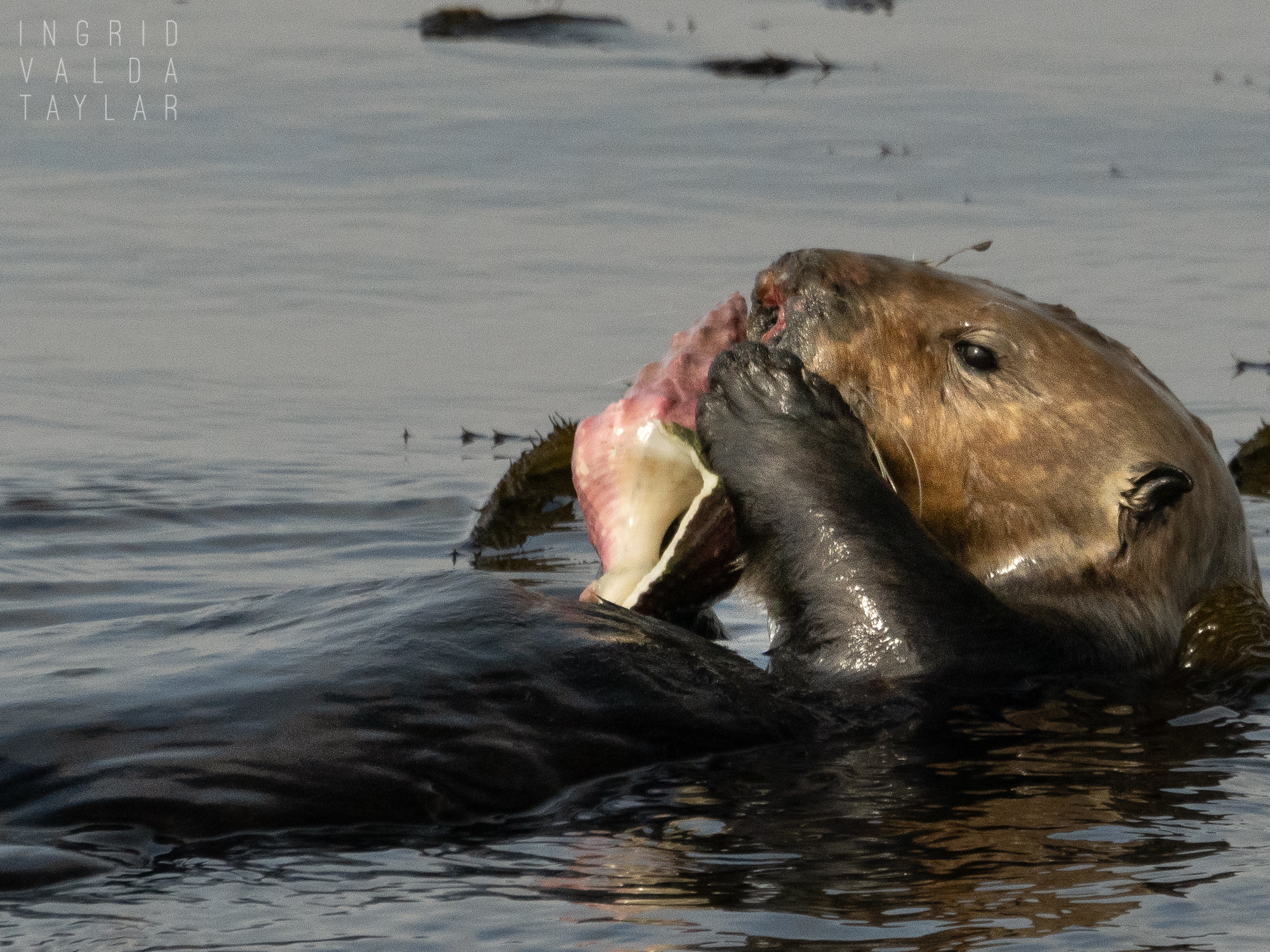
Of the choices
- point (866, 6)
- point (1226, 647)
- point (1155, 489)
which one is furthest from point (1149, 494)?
point (866, 6)

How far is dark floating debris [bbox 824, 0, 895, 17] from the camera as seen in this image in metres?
19.4

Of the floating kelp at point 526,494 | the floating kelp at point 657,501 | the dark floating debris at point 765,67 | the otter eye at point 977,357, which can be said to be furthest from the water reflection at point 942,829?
the dark floating debris at point 765,67

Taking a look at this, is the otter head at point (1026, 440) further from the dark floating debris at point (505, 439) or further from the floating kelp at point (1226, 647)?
the dark floating debris at point (505, 439)

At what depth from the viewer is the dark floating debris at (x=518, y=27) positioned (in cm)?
1695

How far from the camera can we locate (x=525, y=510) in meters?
6.18

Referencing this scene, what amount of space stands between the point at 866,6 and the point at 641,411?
16211mm

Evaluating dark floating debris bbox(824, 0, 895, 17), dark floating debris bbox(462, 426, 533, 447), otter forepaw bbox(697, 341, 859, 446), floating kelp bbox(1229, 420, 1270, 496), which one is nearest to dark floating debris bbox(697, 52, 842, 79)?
dark floating debris bbox(824, 0, 895, 17)

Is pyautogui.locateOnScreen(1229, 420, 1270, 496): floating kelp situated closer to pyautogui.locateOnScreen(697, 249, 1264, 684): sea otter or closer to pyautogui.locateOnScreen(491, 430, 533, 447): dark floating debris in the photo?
pyautogui.locateOnScreen(697, 249, 1264, 684): sea otter

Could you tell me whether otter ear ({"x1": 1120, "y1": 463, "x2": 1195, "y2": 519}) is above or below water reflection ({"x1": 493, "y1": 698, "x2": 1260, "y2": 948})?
above

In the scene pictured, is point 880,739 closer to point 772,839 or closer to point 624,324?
point 772,839

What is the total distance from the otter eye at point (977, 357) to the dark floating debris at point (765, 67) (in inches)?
442

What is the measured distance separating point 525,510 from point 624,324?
2.36 meters

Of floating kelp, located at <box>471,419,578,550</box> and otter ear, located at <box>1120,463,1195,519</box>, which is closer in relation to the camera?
otter ear, located at <box>1120,463,1195,519</box>

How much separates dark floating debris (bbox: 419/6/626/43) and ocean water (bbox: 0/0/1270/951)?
1.24ft
